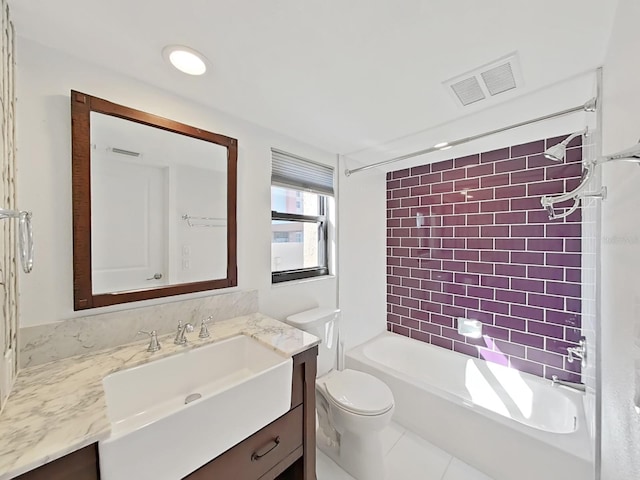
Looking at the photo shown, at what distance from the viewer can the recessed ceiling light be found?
1071mm

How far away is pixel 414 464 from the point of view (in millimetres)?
1667

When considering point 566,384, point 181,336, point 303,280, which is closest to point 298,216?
point 303,280

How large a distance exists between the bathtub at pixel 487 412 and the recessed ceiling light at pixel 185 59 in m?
2.35

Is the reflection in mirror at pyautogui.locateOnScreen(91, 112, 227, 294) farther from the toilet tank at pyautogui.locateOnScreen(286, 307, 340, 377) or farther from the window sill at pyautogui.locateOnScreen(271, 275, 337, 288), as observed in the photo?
the toilet tank at pyautogui.locateOnScreen(286, 307, 340, 377)

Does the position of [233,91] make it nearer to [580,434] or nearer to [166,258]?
[166,258]

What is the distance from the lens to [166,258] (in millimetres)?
1375

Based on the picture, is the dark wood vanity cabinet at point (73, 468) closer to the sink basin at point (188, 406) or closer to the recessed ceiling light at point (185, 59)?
the sink basin at point (188, 406)

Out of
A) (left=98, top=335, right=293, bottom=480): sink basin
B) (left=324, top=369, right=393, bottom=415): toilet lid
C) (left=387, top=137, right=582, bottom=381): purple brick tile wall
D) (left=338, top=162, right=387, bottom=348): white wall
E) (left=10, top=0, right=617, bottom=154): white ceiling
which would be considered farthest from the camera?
(left=338, top=162, right=387, bottom=348): white wall

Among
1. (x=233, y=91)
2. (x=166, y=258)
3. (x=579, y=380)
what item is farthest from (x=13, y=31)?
(x=579, y=380)

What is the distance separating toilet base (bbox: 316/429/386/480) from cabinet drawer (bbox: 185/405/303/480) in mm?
570

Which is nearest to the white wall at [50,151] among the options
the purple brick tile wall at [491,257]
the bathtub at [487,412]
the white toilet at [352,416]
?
the white toilet at [352,416]

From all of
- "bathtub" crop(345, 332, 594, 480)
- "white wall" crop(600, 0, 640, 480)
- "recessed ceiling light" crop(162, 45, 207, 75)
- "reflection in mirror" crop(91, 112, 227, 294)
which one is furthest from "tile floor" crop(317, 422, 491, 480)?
"recessed ceiling light" crop(162, 45, 207, 75)

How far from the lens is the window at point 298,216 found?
6.31 ft

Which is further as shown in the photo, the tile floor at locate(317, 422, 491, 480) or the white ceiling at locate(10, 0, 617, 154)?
the tile floor at locate(317, 422, 491, 480)
